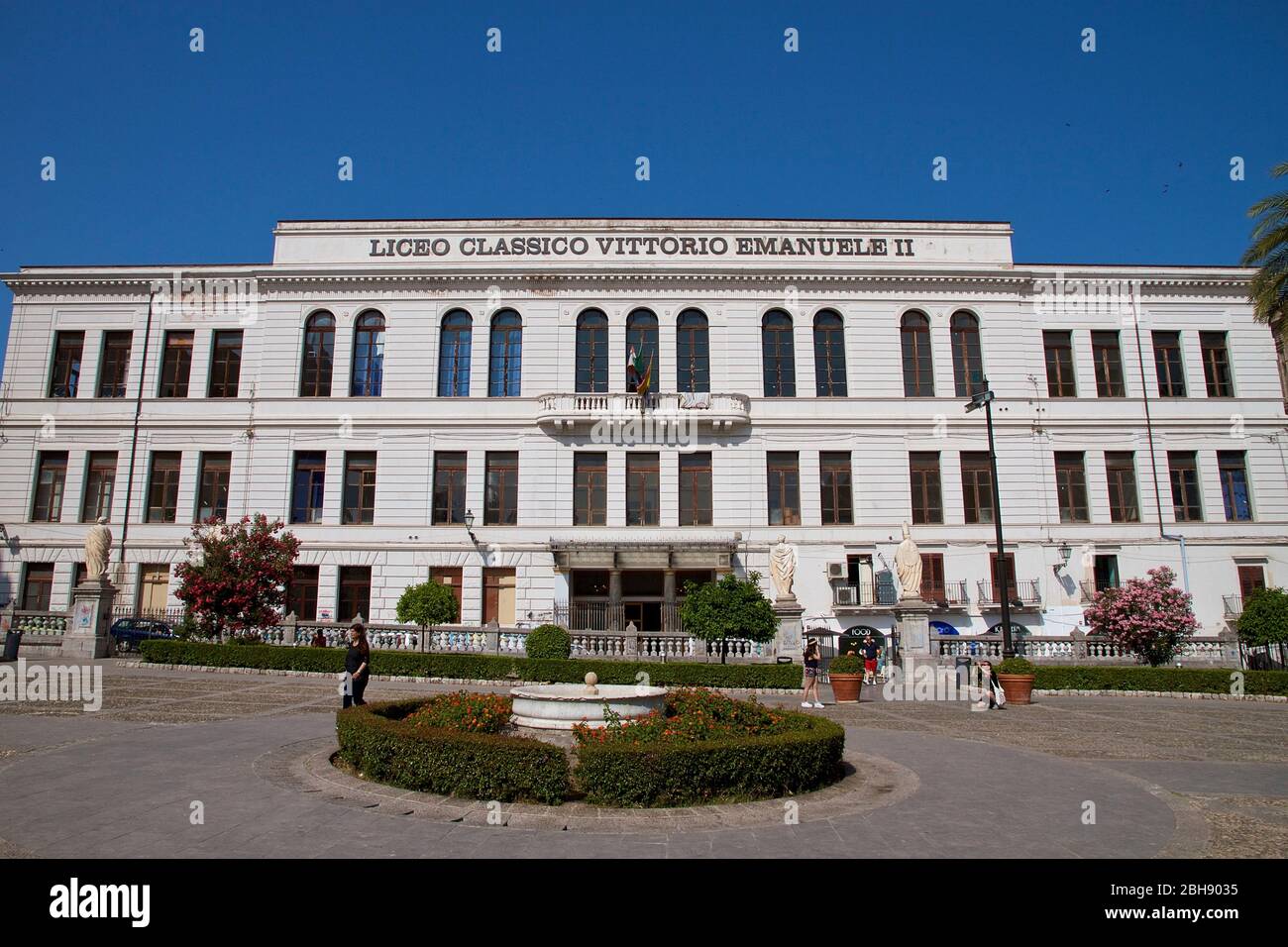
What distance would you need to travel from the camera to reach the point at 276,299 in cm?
3569

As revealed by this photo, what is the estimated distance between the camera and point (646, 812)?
338 inches

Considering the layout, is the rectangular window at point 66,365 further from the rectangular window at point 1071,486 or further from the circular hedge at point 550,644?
the rectangular window at point 1071,486

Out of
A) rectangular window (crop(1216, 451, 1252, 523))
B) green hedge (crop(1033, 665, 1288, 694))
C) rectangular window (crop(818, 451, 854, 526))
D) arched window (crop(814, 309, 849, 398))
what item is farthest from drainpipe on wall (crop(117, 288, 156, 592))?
rectangular window (crop(1216, 451, 1252, 523))

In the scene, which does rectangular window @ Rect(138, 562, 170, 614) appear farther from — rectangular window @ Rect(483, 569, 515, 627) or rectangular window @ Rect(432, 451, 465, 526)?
rectangular window @ Rect(483, 569, 515, 627)

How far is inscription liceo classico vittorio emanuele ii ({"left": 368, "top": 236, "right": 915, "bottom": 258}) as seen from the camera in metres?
35.8

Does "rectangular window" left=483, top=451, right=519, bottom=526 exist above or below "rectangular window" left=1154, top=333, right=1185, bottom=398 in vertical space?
below

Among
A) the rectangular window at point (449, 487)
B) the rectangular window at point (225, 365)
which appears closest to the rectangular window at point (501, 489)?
the rectangular window at point (449, 487)

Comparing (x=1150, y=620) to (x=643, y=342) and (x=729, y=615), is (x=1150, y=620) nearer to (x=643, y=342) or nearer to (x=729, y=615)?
(x=729, y=615)

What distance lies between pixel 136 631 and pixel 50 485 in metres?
11.9

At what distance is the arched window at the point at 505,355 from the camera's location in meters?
35.0

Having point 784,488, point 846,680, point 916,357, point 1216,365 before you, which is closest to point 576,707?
point 846,680

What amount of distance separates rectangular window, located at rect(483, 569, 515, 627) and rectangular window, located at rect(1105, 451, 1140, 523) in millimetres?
26673

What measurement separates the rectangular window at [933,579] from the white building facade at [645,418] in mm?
91
